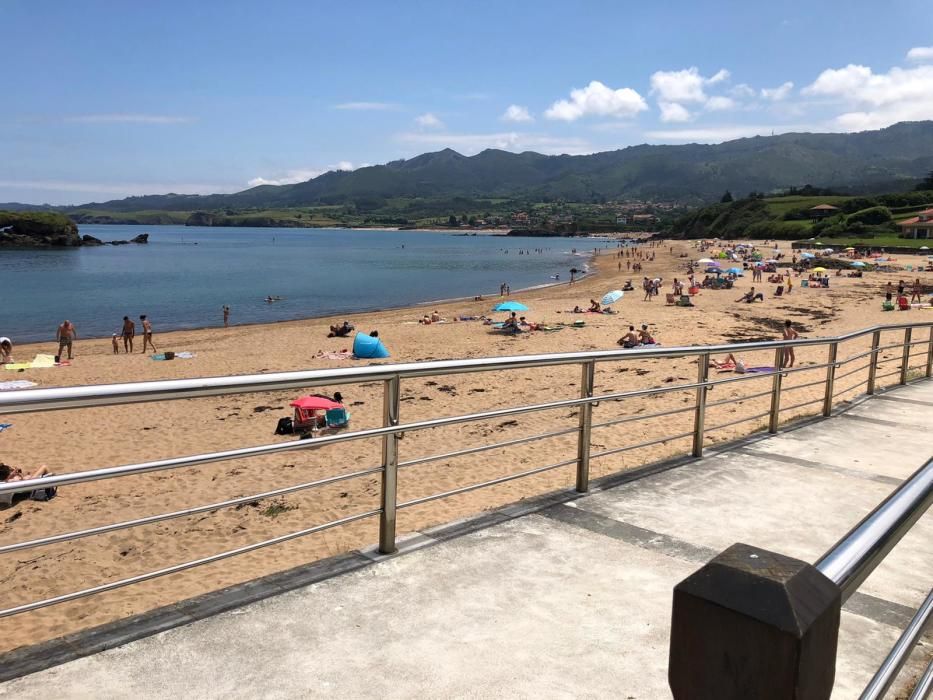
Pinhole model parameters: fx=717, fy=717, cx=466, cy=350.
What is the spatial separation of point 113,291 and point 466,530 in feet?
197

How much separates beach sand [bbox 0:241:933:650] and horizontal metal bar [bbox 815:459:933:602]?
430 centimetres

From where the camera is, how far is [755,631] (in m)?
1.04

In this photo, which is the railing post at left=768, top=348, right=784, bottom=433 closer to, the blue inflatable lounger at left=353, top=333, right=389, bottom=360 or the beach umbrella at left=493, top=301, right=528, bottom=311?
the blue inflatable lounger at left=353, top=333, right=389, bottom=360

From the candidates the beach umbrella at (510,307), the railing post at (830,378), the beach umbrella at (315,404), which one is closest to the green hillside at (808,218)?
the beach umbrella at (510,307)

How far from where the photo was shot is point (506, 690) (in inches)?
105

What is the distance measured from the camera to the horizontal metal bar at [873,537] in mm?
1205

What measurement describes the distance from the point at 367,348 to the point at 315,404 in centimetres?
896

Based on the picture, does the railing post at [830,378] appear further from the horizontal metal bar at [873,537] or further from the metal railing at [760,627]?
the metal railing at [760,627]

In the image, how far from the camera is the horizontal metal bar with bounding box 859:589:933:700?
1.19 metres

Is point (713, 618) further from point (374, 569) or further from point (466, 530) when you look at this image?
point (466, 530)

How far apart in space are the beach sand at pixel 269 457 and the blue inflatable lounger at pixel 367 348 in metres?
0.62

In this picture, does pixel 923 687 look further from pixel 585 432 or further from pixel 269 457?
pixel 269 457

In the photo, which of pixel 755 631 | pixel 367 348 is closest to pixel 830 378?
pixel 755 631

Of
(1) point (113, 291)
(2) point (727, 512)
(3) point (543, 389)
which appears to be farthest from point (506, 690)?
(1) point (113, 291)
